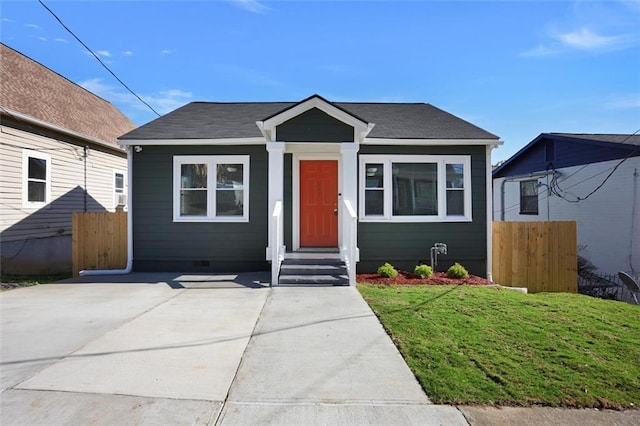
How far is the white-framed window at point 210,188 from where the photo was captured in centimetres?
946

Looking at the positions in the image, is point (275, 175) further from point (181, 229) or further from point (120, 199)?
point (120, 199)

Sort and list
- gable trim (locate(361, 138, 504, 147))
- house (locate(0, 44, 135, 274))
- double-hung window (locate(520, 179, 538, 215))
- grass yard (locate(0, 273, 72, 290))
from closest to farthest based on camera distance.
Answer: grass yard (locate(0, 273, 72, 290)) → gable trim (locate(361, 138, 504, 147)) → house (locate(0, 44, 135, 274)) → double-hung window (locate(520, 179, 538, 215))

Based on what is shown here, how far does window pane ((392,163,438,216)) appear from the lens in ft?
30.9

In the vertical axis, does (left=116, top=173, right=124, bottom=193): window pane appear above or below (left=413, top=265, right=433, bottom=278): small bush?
above

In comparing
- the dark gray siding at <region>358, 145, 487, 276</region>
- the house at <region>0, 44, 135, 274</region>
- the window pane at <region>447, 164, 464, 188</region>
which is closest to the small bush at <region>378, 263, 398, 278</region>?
the dark gray siding at <region>358, 145, 487, 276</region>

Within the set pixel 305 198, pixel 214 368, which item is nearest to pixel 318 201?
pixel 305 198

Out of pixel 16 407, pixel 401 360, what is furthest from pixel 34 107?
pixel 401 360

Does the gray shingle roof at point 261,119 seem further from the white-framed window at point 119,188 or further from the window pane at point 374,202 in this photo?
the white-framed window at point 119,188

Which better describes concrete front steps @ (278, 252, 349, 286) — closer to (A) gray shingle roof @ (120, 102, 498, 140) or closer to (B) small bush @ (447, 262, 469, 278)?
(B) small bush @ (447, 262, 469, 278)

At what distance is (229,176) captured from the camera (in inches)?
375

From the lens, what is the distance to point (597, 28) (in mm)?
10227

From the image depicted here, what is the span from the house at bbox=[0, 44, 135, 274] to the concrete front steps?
7.90 metres

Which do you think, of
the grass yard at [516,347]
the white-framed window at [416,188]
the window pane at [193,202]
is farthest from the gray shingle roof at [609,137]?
the window pane at [193,202]

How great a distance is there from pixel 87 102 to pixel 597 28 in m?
17.7
